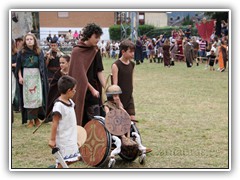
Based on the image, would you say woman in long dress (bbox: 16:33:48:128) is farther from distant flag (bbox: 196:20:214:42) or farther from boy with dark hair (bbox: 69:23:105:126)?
distant flag (bbox: 196:20:214:42)

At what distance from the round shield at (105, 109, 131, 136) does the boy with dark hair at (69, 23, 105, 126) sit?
423mm

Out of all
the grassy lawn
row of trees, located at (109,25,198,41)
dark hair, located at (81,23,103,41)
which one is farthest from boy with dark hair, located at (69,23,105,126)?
row of trees, located at (109,25,198,41)

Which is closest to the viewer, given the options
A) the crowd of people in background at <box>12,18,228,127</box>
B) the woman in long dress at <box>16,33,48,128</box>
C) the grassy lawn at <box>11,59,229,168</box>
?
the grassy lawn at <box>11,59,229,168</box>

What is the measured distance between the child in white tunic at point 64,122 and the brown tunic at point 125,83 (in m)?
1.16

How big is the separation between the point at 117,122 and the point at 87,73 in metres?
0.83

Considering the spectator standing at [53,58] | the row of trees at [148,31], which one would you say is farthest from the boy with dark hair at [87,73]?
the row of trees at [148,31]

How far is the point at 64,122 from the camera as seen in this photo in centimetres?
569

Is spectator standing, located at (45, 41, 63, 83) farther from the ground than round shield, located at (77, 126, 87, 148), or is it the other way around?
spectator standing, located at (45, 41, 63, 83)

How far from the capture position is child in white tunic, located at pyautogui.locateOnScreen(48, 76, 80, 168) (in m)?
5.64

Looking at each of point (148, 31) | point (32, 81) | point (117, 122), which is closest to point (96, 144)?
point (117, 122)

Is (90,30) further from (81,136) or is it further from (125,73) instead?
(81,136)

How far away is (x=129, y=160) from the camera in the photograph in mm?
6793

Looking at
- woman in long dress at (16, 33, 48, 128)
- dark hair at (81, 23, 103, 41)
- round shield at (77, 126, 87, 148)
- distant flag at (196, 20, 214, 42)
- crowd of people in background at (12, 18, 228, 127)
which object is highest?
distant flag at (196, 20, 214, 42)

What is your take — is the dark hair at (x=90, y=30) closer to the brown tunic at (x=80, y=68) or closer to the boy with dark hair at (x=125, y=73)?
the brown tunic at (x=80, y=68)
